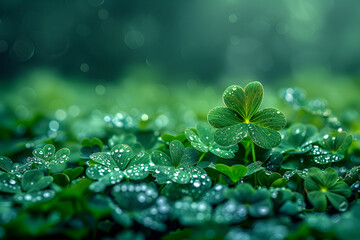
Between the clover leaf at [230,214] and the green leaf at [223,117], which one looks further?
the green leaf at [223,117]

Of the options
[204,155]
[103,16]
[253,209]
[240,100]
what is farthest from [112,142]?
[103,16]

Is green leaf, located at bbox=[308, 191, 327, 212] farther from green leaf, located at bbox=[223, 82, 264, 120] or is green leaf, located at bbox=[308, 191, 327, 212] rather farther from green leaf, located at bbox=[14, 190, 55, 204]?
green leaf, located at bbox=[14, 190, 55, 204]

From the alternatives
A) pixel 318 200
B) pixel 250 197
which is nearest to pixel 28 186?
pixel 250 197

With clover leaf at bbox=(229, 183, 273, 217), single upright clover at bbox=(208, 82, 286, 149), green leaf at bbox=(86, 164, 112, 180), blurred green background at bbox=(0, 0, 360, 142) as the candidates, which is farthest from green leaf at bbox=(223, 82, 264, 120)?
blurred green background at bbox=(0, 0, 360, 142)

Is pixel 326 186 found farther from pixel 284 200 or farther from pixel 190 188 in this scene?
pixel 190 188

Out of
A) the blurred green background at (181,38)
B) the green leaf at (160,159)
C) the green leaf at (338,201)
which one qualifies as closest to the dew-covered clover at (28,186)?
the green leaf at (160,159)

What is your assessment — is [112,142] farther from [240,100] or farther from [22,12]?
[22,12]

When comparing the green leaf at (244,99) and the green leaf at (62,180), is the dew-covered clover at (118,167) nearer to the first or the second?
the green leaf at (62,180)
